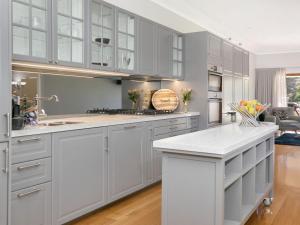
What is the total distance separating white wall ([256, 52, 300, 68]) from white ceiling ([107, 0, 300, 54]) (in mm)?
1790

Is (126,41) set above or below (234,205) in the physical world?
above

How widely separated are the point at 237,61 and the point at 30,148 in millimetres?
4992

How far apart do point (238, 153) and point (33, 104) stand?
196cm

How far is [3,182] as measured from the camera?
1.98m

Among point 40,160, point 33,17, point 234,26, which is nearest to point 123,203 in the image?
point 40,160

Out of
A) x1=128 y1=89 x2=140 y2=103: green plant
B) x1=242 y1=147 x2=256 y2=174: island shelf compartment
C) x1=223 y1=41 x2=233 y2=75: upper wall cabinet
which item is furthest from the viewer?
x1=223 y1=41 x2=233 y2=75: upper wall cabinet

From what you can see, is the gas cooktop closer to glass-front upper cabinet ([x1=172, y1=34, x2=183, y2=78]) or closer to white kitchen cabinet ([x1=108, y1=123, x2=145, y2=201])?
white kitchen cabinet ([x1=108, y1=123, x2=145, y2=201])

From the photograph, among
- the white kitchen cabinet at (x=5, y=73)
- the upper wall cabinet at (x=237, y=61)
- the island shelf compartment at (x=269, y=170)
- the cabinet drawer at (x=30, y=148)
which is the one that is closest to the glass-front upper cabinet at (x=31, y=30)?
the white kitchen cabinet at (x=5, y=73)

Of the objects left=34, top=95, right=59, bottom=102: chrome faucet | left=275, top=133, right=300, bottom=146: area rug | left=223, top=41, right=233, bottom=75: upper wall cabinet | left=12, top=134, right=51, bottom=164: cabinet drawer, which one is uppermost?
left=223, top=41, right=233, bottom=75: upper wall cabinet

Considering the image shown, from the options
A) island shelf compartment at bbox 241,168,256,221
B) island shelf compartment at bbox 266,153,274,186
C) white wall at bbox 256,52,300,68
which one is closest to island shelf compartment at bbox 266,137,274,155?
island shelf compartment at bbox 266,153,274,186

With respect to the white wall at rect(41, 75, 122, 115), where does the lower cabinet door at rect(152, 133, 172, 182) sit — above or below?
below

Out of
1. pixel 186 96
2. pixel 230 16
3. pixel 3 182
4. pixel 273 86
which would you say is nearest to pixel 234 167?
pixel 3 182

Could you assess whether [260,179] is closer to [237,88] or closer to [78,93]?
[78,93]

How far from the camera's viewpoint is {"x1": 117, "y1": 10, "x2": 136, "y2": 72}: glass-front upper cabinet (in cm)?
359
